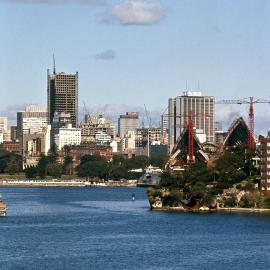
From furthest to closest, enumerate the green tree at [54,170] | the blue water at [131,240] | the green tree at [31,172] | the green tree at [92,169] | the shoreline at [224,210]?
the green tree at [54,170] < the green tree at [31,172] < the green tree at [92,169] < the shoreline at [224,210] < the blue water at [131,240]

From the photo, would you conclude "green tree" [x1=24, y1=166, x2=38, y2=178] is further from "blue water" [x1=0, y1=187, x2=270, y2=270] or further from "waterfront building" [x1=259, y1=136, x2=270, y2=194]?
"waterfront building" [x1=259, y1=136, x2=270, y2=194]

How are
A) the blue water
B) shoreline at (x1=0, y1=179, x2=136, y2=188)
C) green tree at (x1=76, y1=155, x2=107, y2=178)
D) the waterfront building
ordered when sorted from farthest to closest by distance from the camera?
green tree at (x1=76, y1=155, x2=107, y2=178)
shoreline at (x1=0, y1=179, x2=136, y2=188)
the waterfront building
the blue water

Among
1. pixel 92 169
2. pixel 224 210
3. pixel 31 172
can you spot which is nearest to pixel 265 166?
pixel 224 210

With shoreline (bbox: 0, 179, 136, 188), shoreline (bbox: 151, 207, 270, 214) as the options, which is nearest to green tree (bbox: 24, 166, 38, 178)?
shoreline (bbox: 0, 179, 136, 188)

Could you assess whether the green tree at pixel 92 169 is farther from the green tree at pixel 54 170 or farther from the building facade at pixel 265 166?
the building facade at pixel 265 166

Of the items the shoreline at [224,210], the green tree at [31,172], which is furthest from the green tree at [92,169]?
the shoreline at [224,210]

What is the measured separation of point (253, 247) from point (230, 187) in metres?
28.0

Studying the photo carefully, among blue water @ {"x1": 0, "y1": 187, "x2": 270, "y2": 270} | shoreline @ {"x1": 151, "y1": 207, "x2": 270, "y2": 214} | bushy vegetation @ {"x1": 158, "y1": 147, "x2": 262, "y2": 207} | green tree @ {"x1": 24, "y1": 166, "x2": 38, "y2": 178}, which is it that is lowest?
blue water @ {"x1": 0, "y1": 187, "x2": 270, "y2": 270}

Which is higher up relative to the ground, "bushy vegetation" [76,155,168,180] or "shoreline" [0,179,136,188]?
"bushy vegetation" [76,155,168,180]

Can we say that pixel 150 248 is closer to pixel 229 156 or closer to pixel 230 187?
pixel 230 187

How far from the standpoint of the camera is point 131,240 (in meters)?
60.3

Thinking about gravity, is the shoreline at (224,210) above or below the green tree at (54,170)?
below

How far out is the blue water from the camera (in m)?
50.4

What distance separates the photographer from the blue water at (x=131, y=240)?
50375 millimetres
